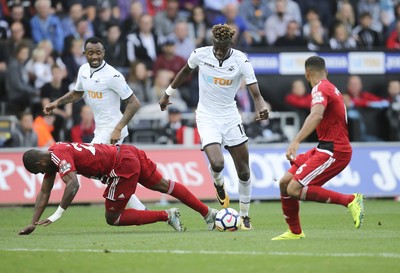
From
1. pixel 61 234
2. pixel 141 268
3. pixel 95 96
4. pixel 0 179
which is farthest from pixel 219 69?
pixel 0 179

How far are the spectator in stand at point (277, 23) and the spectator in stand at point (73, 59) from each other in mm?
4927

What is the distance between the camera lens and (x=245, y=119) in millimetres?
22594

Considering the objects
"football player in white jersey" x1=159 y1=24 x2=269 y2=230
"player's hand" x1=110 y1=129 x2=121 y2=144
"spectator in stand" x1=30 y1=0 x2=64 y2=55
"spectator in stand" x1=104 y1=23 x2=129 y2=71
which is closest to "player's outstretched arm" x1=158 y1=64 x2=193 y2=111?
"football player in white jersey" x1=159 y1=24 x2=269 y2=230

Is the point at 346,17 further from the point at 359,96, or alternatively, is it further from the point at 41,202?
the point at 41,202

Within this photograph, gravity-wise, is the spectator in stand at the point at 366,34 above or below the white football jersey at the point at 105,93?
below

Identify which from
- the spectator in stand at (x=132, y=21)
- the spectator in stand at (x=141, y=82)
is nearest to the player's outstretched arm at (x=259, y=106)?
the spectator in stand at (x=141, y=82)

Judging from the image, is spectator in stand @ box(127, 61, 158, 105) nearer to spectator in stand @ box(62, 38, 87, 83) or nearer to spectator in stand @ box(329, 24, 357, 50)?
spectator in stand @ box(62, 38, 87, 83)

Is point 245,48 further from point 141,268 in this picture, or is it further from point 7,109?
point 141,268

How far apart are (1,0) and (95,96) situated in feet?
32.3

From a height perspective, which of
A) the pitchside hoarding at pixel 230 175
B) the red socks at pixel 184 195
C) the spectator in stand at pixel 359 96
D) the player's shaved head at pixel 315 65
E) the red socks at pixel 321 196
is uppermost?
the player's shaved head at pixel 315 65

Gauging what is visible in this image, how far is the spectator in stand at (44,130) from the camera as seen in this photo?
21.6m

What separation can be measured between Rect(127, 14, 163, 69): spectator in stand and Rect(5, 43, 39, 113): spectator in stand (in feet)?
8.51

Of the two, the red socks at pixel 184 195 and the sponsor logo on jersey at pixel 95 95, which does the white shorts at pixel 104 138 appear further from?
the red socks at pixel 184 195

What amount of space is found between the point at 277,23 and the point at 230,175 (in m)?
5.90
